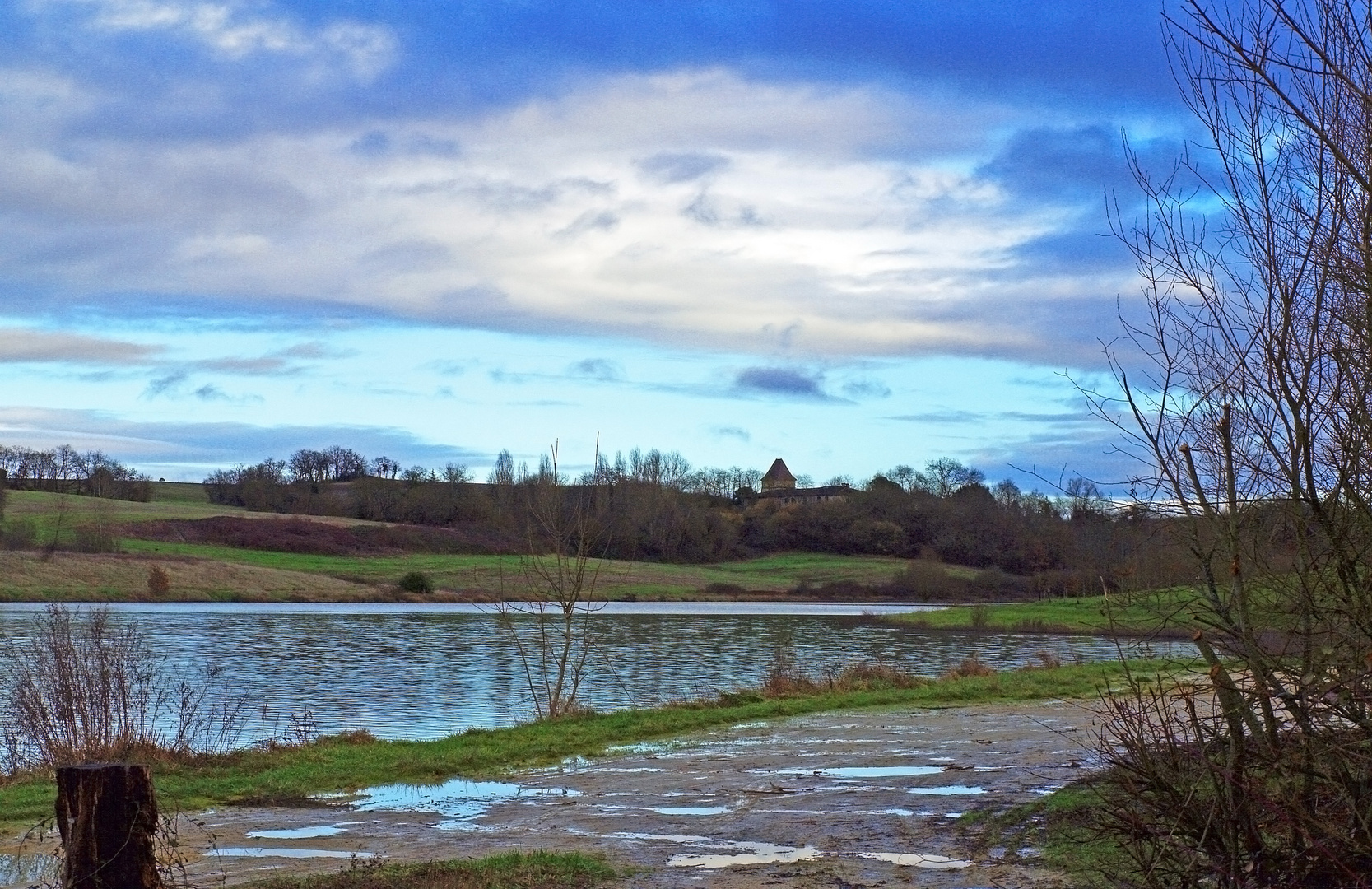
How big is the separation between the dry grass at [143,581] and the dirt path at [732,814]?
52920 millimetres

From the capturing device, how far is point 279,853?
35.1 feet

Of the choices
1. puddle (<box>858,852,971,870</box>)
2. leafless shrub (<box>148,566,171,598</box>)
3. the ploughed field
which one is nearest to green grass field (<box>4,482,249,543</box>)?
the ploughed field

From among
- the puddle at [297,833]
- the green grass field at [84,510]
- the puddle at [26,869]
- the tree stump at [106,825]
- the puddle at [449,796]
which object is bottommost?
the puddle at [449,796]

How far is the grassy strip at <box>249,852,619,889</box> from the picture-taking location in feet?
28.7

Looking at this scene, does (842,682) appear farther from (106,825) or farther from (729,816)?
(106,825)

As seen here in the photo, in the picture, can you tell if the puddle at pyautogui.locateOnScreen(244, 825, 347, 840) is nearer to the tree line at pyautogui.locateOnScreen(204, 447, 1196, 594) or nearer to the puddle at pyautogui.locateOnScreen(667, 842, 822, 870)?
the puddle at pyautogui.locateOnScreen(667, 842, 822, 870)

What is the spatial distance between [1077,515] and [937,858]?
2.86m

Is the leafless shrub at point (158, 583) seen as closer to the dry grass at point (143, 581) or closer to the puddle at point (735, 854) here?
the dry grass at point (143, 581)

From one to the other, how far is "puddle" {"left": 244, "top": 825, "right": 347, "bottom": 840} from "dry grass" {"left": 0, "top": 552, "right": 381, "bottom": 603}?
178ft

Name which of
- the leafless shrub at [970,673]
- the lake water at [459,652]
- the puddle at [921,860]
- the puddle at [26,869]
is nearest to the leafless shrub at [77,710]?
the lake water at [459,652]

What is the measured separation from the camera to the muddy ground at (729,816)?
9.88 meters

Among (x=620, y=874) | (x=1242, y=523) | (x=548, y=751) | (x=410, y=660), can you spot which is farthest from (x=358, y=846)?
(x=410, y=660)

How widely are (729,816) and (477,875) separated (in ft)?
12.1

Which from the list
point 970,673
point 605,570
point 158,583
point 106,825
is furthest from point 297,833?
point 605,570
